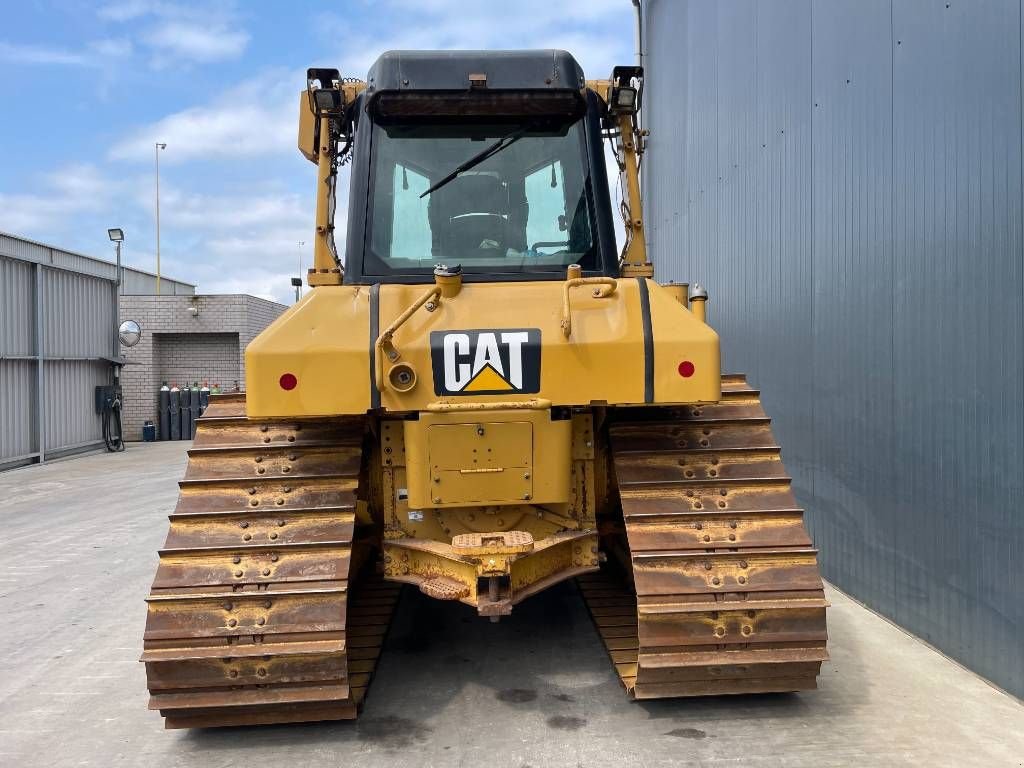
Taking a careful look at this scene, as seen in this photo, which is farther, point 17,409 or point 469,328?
point 17,409

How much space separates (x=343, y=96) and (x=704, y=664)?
12.3ft

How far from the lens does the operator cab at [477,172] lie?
177 inches

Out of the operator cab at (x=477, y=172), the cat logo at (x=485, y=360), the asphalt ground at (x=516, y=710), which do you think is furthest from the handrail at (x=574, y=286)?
the asphalt ground at (x=516, y=710)

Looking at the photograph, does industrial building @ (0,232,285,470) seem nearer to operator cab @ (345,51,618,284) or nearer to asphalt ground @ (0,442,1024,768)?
asphalt ground @ (0,442,1024,768)

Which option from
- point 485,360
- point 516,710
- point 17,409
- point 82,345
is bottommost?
point 516,710

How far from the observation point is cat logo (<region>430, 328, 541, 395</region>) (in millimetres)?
3781

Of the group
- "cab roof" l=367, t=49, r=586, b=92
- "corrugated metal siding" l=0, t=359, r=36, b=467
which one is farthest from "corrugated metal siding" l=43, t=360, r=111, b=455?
"cab roof" l=367, t=49, r=586, b=92

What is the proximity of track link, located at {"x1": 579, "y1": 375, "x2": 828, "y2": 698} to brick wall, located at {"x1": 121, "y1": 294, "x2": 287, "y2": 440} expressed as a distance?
1874cm

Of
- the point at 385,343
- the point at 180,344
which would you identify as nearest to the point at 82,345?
the point at 180,344

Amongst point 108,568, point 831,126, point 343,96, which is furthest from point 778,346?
point 108,568

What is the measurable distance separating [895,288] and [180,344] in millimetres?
20129

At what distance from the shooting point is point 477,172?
4.61 meters

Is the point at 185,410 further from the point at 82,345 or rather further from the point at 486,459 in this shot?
the point at 486,459

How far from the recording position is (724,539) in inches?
149
